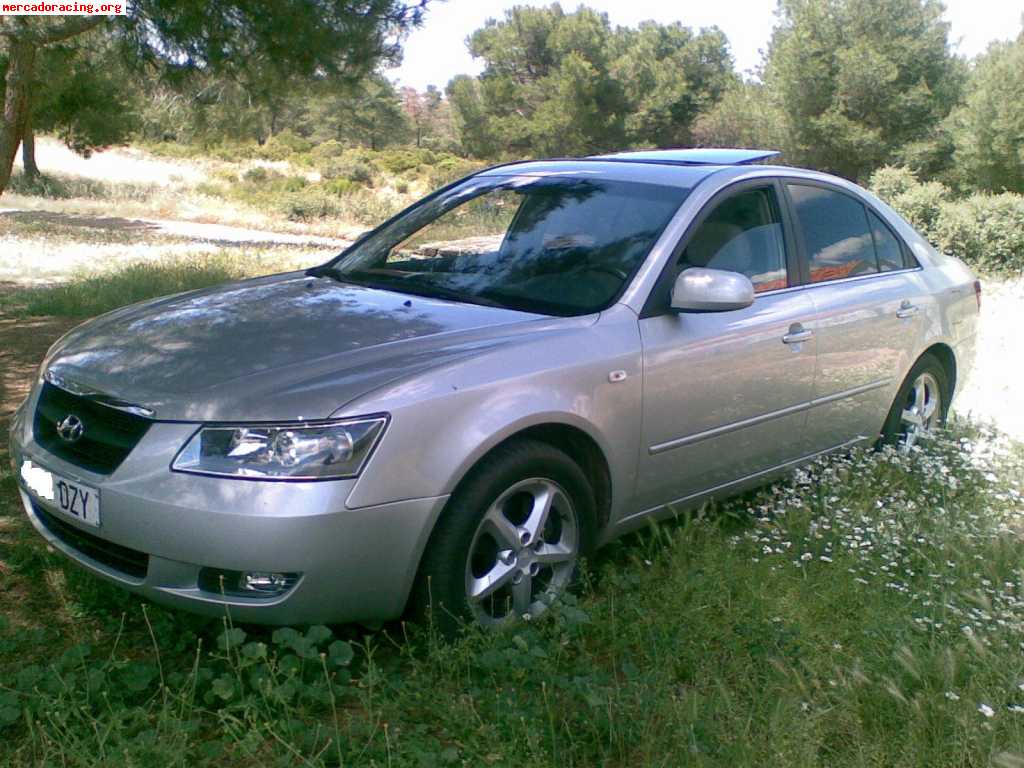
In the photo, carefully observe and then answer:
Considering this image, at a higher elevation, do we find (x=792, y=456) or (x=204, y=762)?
(x=792, y=456)

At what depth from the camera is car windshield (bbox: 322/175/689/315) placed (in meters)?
3.94

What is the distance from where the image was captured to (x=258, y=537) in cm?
286

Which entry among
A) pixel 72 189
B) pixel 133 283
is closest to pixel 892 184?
pixel 133 283

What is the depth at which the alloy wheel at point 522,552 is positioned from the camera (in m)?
3.30

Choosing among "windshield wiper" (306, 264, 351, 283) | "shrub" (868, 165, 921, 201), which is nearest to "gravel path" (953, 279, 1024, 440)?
"windshield wiper" (306, 264, 351, 283)

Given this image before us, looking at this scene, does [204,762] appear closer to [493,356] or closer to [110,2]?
[493,356]

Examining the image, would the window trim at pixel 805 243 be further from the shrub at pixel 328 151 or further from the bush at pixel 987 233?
the shrub at pixel 328 151

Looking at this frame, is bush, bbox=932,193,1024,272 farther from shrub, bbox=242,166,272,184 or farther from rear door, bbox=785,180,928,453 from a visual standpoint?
shrub, bbox=242,166,272,184

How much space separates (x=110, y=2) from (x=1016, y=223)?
14031mm

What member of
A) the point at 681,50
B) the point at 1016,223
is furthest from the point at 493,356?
the point at 681,50

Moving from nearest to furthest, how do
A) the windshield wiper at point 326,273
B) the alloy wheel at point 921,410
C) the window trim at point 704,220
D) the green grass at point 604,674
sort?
1. the green grass at point 604,674
2. the window trim at point 704,220
3. the windshield wiper at point 326,273
4. the alloy wheel at point 921,410

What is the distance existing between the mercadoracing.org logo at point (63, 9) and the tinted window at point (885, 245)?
5410 millimetres

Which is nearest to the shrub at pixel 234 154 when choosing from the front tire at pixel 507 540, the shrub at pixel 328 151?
the shrub at pixel 328 151

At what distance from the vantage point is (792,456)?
15.0 ft
